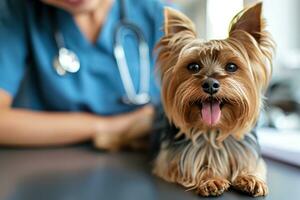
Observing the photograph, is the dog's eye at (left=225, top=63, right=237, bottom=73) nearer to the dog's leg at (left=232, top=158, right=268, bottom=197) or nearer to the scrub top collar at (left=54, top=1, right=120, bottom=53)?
the dog's leg at (left=232, top=158, right=268, bottom=197)

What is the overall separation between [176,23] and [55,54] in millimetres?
471

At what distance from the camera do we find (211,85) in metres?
0.63

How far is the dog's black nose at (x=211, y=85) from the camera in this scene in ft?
2.07

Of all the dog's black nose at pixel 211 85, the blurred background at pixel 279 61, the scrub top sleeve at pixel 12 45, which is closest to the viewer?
the dog's black nose at pixel 211 85

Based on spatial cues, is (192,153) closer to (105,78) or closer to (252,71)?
(252,71)

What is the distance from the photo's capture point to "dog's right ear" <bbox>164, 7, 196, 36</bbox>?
71cm

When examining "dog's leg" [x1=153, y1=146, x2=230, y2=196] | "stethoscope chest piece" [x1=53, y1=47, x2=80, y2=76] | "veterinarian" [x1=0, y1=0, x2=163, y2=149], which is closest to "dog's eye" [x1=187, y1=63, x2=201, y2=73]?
"dog's leg" [x1=153, y1=146, x2=230, y2=196]

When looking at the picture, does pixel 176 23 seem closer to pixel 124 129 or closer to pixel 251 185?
pixel 251 185

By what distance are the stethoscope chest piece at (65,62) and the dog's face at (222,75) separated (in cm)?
43

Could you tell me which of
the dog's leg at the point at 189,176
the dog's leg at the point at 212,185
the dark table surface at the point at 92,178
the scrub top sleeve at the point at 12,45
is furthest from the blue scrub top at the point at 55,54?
the dog's leg at the point at 212,185

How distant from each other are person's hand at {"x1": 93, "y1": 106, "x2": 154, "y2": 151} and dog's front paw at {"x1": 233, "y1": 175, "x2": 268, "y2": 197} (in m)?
0.38

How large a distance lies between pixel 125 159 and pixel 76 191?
9.2 inches

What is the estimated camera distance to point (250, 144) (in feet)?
2.43

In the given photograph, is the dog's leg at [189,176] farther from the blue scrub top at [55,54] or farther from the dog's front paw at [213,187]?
the blue scrub top at [55,54]
